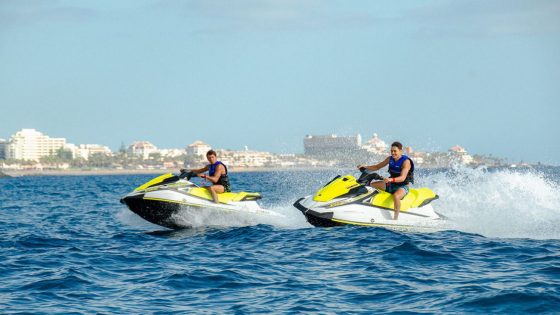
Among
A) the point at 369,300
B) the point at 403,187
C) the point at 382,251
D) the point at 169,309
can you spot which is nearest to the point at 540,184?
the point at 403,187

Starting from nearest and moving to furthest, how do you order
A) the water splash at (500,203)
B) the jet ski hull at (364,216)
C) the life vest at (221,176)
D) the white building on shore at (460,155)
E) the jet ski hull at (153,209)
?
1. the jet ski hull at (364,216)
2. the water splash at (500,203)
3. the jet ski hull at (153,209)
4. the life vest at (221,176)
5. the white building on shore at (460,155)

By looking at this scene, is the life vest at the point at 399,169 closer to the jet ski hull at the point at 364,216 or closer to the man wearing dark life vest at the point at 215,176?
the jet ski hull at the point at 364,216

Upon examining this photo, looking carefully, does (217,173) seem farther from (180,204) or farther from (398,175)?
(398,175)

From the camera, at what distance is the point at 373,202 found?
14.7 metres

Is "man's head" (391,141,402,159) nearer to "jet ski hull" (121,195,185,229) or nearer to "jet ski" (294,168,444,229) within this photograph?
"jet ski" (294,168,444,229)

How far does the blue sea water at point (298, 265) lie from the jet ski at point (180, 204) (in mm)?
259

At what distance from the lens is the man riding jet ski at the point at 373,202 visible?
1452cm

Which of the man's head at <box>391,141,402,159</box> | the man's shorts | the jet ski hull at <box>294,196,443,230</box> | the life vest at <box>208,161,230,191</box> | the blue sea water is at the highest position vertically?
the man's head at <box>391,141,402,159</box>

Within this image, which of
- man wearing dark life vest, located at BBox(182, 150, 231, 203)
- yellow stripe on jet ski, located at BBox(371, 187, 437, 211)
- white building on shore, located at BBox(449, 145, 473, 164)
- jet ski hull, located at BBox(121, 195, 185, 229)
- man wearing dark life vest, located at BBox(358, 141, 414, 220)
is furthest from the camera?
white building on shore, located at BBox(449, 145, 473, 164)

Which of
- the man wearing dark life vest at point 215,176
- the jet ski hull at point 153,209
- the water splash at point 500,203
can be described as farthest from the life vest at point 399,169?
the jet ski hull at point 153,209

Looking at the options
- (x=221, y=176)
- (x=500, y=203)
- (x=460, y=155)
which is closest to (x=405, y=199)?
(x=500, y=203)

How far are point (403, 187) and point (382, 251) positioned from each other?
108 inches

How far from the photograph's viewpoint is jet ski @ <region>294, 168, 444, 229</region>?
1452cm

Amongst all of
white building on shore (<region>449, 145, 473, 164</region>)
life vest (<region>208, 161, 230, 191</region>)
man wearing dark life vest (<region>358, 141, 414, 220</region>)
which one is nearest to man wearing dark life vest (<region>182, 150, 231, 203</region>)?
life vest (<region>208, 161, 230, 191</region>)
